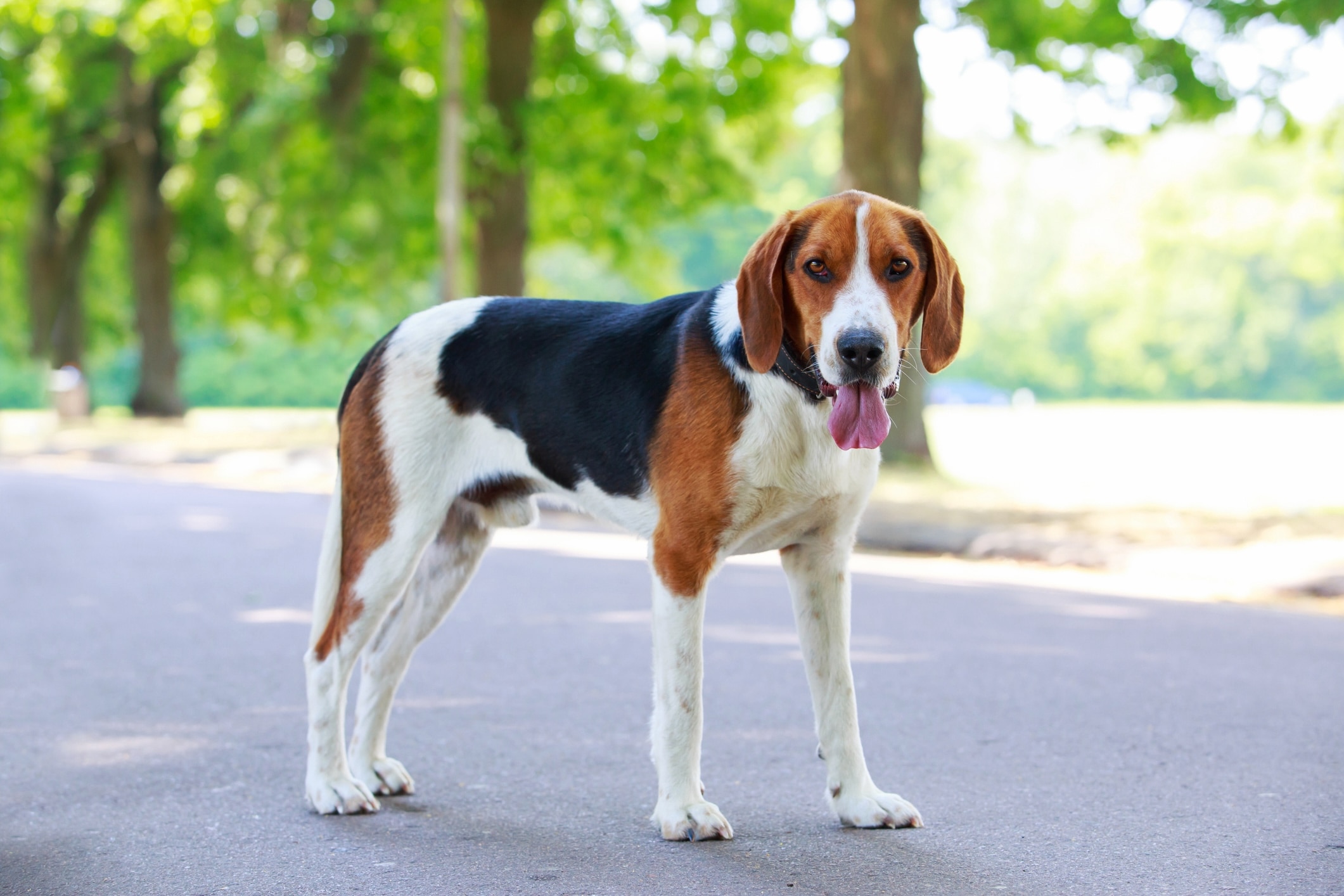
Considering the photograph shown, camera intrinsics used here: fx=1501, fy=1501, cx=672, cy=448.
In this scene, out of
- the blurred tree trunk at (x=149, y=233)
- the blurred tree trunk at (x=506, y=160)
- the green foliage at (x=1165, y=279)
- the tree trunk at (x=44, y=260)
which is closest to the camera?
the blurred tree trunk at (x=506, y=160)

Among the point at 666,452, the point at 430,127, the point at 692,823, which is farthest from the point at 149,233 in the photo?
the point at 692,823

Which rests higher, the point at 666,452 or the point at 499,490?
the point at 666,452

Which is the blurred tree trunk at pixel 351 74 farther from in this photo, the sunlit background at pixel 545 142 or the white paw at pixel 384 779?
the white paw at pixel 384 779

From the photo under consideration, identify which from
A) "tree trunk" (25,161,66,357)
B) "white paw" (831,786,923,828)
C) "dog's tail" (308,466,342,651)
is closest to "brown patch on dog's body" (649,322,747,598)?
"white paw" (831,786,923,828)

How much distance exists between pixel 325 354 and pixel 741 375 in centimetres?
5471

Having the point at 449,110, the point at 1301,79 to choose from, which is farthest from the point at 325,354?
the point at 1301,79

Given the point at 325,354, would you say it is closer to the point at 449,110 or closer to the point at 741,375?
the point at 449,110

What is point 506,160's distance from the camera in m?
21.5

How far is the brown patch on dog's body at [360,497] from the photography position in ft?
15.3

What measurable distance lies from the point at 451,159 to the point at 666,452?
1474 centimetres

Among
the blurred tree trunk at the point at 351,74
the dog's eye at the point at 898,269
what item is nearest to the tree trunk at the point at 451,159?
the blurred tree trunk at the point at 351,74

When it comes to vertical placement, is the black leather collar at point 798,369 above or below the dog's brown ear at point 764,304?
below

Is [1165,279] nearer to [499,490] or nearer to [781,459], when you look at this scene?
[499,490]

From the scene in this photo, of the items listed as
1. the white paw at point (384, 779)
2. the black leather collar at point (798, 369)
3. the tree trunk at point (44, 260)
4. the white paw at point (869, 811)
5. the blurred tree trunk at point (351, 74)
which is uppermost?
the blurred tree trunk at point (351, 74)
